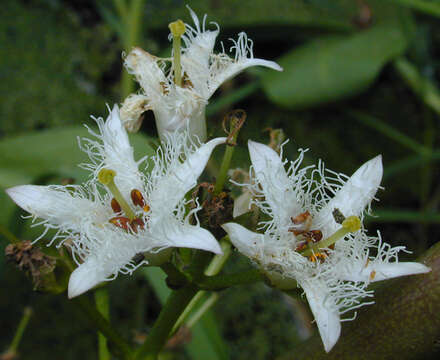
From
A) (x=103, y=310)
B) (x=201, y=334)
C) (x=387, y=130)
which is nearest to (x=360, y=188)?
(x=103, y=310)

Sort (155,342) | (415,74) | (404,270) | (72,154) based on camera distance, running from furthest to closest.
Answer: (415,74) < (72,154) < (155,342) < (404,270)

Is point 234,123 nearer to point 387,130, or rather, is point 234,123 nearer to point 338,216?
point 338,216

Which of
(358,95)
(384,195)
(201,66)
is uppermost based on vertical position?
(201,66)

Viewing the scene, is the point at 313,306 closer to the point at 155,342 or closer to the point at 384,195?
the point at 155,342

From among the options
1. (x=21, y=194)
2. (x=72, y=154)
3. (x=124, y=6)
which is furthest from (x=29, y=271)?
(x=124, y=6)

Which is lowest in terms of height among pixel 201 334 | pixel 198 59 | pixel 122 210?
pixel 201 334

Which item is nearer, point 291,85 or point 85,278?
point 85,278
